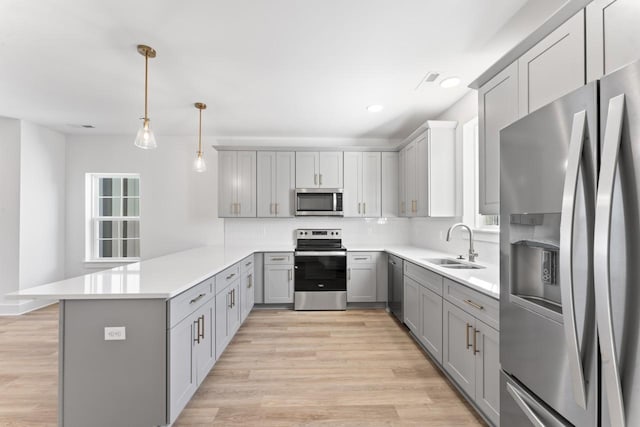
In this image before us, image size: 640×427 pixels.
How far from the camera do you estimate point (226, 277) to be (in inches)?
107

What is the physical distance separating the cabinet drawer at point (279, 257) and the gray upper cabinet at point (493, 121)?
2567mm

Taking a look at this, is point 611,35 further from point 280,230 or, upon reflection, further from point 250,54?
point 280,230

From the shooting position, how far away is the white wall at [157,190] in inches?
179

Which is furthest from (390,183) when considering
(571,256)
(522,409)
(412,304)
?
(571,256)


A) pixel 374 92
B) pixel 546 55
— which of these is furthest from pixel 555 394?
pixel 374 92

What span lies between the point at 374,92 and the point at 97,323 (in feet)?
9.60

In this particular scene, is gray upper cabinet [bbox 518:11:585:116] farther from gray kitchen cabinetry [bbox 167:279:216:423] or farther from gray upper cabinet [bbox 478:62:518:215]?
gray kitchen cabinetry [bbox 167:279:216:423]

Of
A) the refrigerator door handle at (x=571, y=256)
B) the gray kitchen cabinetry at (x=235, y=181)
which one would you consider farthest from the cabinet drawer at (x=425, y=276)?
the gray kitchen cabinetry at (x=235, y=181)

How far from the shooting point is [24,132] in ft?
12.8

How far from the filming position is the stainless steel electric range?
3.97 metres

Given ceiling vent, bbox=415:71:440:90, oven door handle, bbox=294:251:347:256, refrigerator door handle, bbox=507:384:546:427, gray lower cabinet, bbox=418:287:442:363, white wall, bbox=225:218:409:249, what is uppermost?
ceiling vent, bbox=415:71:440:90

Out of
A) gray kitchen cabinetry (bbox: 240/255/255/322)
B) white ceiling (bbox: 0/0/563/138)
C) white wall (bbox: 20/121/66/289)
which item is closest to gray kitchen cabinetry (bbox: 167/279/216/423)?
gray kitchen cabinetry (bbox: 240/255/255/322)

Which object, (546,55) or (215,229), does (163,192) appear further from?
(546,55)

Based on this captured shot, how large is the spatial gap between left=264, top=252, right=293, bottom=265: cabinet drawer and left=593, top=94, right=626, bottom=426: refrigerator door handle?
138 inches
